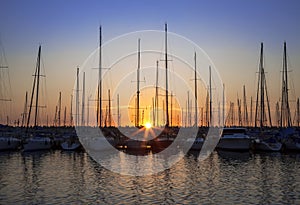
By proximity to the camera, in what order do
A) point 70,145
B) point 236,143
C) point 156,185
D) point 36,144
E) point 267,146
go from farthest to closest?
1. point 70,145
2. point 36,144
3. point 267,146
4. point 236,143
5. point 156,185

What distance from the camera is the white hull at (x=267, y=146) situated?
56.6 metres

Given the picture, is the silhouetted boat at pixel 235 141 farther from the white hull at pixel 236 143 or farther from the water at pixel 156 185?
the water at pixel 156 185

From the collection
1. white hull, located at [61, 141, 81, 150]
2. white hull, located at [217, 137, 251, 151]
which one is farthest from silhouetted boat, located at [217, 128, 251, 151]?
white hull, located at [61, 141, 81, 150]

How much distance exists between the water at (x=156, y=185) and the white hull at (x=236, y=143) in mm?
16320

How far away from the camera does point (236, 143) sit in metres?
56.0

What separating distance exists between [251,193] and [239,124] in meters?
75.9

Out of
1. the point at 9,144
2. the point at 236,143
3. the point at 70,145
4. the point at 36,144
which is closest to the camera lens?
the point at 236,143

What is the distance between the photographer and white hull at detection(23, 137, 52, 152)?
60.2m

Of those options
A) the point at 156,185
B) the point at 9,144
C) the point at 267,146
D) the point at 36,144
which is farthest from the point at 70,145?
the point at 156,185

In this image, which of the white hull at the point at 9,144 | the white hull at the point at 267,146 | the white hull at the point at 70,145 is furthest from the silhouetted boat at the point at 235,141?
the white hull at the point at 9,144

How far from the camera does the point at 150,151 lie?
58781 mm

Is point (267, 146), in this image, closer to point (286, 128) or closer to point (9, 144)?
point (286, 128)

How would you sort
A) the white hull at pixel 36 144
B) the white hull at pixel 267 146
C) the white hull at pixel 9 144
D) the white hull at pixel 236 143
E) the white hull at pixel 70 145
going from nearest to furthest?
1. the white hull at pixel 236 143
2. the white hull at pixel 267 146
3. the white hull at pixel 9 144
4. the white hull at pixel 36 144
5. the white hull at pixel 70 145

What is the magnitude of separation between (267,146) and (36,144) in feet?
107
